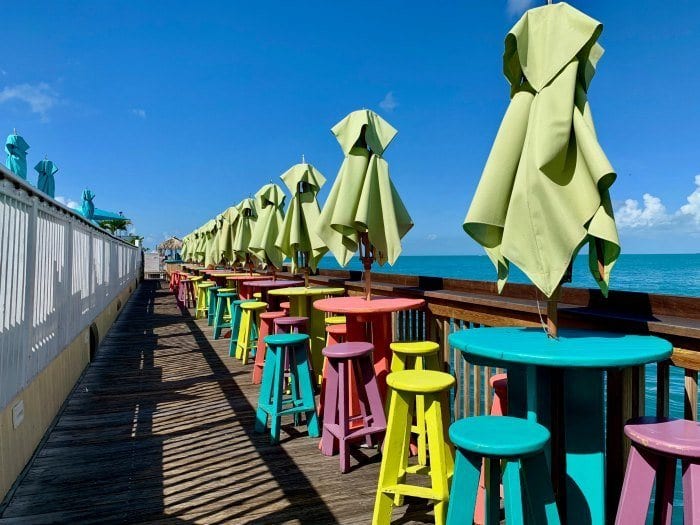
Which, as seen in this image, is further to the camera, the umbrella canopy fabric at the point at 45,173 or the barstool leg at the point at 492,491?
the umbrella canopy fabric at the point at 45,173

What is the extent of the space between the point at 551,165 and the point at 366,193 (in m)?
1.92

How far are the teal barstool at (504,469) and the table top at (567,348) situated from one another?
0.85 feet

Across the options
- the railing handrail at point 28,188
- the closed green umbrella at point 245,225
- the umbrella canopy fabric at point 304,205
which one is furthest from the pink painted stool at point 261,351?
the closed green umbrella at point 245,225

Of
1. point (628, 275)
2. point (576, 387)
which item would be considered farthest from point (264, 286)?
point (628, 275)

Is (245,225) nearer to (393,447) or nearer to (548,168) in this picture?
(393,447)

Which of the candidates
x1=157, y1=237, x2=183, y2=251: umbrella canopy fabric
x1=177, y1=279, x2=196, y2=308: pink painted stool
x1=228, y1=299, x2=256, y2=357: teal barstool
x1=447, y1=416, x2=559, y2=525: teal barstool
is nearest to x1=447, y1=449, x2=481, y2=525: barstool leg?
x1=447, y1=416, x2=559, y2=525: teal barstool

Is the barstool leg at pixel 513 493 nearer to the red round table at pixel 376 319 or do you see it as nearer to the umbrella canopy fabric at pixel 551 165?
the umbrella canopy fabric at pixel 551 165

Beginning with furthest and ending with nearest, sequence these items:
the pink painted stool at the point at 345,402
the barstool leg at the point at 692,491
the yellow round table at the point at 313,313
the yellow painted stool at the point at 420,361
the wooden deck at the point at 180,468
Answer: the yellow round table at the point at 313,313
the pink painted stool at the point at 345,402
the yellow painted stool at the point at 420,361
the wooden deck at the point at 180,468
the barstool leg at the point at 692,491

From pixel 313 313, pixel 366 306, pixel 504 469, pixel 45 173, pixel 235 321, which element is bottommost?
pixel 235 321

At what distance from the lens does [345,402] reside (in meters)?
3.26

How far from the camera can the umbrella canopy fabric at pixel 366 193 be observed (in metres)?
3.68

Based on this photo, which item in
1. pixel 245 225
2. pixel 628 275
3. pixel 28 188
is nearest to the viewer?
pixel 28 188

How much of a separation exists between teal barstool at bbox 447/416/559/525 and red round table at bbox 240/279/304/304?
14.7 feet

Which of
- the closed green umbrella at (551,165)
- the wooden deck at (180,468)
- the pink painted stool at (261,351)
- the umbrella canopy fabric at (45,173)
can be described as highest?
the umbrella canopy fabric at (45,173)
